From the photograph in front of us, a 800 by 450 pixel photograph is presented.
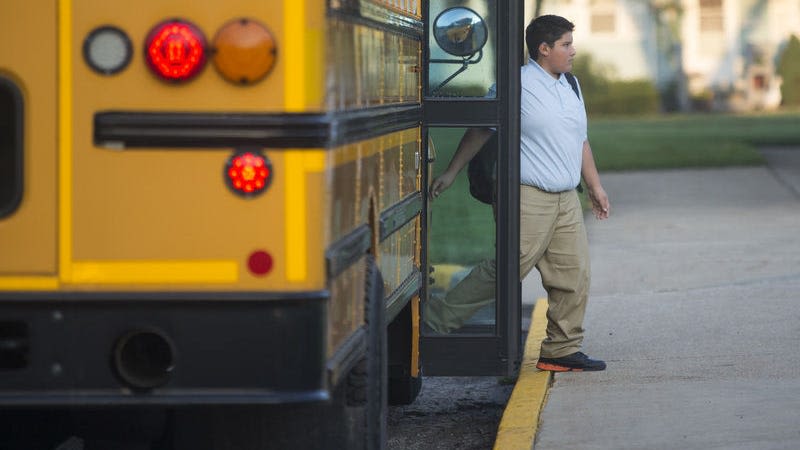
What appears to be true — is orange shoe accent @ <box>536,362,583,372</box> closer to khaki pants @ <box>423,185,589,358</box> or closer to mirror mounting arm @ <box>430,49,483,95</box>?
khaki pants @ <box>423,185,589,358</box>

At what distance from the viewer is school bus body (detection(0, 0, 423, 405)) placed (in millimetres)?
4359

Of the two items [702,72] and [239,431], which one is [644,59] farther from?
[239,431]

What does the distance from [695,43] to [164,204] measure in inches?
2027

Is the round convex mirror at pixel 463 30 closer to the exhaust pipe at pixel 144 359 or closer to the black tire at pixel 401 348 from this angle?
the black tire at pixel 401 348

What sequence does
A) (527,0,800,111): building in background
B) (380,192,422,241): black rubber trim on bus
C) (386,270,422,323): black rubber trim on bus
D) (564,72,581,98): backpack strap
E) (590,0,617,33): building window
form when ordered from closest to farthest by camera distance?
(380,192,422,241): black rubber trim on bus
(386,270,422,323): black rubber trim on bus
(564,72,581,98): backpack strap
(527,0,800,111): building in background
(590,0,617,33): building window

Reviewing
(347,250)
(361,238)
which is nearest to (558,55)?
(361,238)

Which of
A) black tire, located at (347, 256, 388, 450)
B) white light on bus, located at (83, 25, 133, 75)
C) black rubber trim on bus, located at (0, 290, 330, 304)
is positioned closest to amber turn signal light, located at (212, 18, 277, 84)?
white light on bus, located at (83, 25, 133, 75)

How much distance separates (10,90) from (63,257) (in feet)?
1.49

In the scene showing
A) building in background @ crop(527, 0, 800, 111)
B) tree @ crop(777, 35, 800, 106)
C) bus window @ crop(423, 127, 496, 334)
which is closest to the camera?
bus window @ crop(423, 127, 496, 334)

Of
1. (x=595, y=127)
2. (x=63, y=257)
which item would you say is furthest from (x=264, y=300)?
(x=595, y=127)

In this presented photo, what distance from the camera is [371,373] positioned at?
5430mm

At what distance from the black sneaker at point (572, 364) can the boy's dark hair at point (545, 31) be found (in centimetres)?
140

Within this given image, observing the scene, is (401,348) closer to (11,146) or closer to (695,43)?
(11,146)

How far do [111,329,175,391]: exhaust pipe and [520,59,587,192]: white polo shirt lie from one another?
3.49 m
